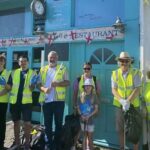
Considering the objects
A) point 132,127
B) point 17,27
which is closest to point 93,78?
point 132,127

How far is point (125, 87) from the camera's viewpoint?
20.7ft

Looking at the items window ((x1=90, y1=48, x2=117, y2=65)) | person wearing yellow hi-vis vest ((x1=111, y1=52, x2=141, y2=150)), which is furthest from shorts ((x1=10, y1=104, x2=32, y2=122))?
window ((x1=90, y1=48, x2=117, y2=65))

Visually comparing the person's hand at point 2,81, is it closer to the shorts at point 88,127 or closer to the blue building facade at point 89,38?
the blue building facade at point 89,38

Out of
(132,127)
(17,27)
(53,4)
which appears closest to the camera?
(132,127)

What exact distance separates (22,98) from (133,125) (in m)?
2.33

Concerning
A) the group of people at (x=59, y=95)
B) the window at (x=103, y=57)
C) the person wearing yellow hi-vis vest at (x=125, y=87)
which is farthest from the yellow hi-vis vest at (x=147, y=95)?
the window at (x=103, y=57)

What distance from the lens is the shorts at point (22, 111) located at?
6.82 m

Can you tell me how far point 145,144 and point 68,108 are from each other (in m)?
2.21

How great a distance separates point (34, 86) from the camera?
692 centimetres

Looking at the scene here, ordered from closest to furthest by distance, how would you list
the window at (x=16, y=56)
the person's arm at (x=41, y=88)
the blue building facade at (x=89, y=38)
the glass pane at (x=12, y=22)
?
the person's arm at (x=41, y=88), the blue building facade at (x=89, y=38), the window at (x=16, y=56), the glass pane at (x=12, y=22)

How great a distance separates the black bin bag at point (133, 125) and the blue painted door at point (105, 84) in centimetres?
124

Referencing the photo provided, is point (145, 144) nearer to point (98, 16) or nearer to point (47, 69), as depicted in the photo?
point (47, 69)

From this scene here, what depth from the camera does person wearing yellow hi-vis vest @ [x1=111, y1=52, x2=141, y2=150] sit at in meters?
6.23

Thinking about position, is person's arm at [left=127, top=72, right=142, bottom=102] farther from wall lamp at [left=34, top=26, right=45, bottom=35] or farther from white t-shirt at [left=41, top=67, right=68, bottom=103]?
wall lamp at [left=34, top=26, right=45, bottom=35]
